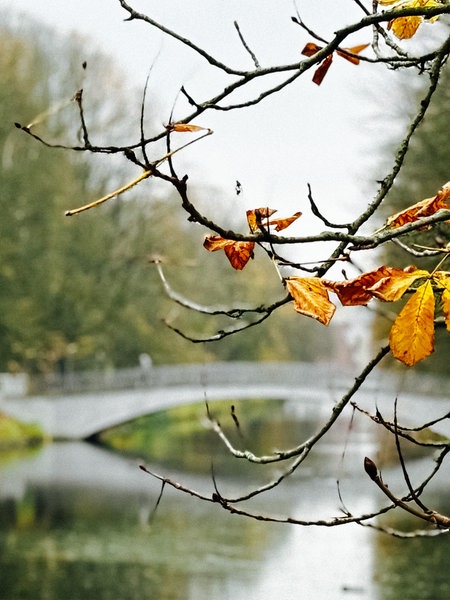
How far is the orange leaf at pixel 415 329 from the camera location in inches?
63.1

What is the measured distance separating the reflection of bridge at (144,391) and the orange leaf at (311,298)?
26687 millimetres

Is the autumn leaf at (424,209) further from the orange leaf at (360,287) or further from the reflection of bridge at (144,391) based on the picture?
the reflection of bridge at (144,391)

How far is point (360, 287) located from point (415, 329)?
0.11 m

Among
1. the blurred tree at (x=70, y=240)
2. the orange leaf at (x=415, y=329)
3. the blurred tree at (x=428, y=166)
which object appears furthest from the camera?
the blurred tree at (x=70, y=240)

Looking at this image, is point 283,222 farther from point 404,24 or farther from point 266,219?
point 404,24

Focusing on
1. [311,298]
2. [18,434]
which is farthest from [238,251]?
[18,434]

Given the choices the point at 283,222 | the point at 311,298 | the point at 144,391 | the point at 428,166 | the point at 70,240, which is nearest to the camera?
the point at 311,298

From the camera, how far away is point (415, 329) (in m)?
1.61

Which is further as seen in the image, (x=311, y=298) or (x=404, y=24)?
(x=404, y=24)

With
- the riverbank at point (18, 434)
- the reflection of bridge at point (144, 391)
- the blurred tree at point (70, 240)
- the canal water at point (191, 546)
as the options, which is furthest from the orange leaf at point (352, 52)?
the reflection of bridge at point (144, 391)

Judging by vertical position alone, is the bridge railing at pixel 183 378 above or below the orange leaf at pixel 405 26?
above

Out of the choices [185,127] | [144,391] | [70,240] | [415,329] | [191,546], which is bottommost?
[415,329]

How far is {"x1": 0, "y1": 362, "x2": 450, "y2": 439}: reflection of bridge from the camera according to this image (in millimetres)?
29484

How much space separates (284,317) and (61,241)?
14.8 m
